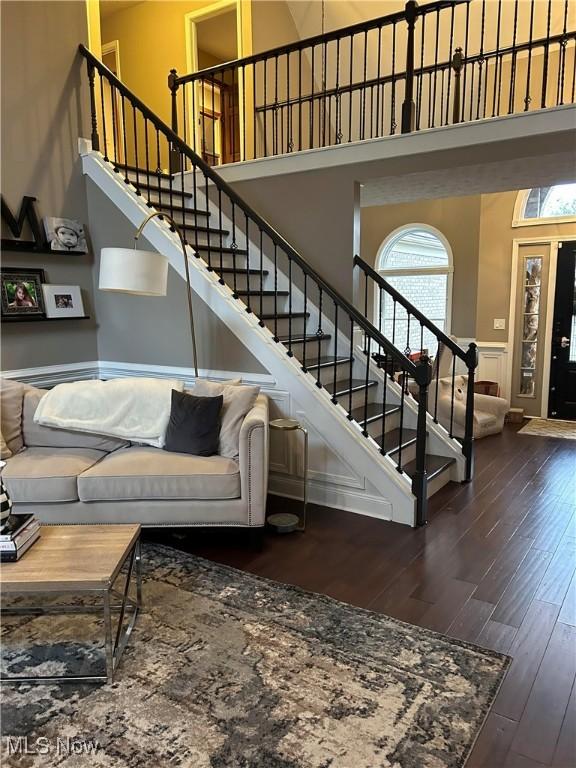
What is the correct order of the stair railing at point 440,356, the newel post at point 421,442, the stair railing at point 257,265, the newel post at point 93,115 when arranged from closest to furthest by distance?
the newel post at point 421,442, the stair railing at point 257,265, the stair railing at point 440,356, the newel post at point 93,115

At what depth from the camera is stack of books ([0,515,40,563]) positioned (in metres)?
2.06

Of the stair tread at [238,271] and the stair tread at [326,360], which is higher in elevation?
the stair tread at [238,271]

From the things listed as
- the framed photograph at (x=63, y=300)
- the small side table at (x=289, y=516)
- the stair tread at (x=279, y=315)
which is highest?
the framed photograph at (x=63, y=300)

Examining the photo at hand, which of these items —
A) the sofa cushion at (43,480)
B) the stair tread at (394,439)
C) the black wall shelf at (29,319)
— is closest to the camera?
the sofa cushion at (43,480)

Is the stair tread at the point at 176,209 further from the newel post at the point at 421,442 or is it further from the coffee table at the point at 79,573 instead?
the coffee table at the point at 79,573

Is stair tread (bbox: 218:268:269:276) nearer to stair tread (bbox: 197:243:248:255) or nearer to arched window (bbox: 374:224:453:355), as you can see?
stair tread (bbox: 197:243:248:255)

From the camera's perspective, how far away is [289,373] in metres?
3.79

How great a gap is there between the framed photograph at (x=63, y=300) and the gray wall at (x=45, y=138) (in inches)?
3.2

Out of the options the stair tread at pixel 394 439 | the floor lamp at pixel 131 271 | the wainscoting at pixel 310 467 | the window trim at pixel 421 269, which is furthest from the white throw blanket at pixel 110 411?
the window trim at pixel 421 269

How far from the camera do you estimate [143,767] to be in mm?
1646

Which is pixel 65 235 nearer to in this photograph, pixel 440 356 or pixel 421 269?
pixel 440 356

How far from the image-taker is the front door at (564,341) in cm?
650
